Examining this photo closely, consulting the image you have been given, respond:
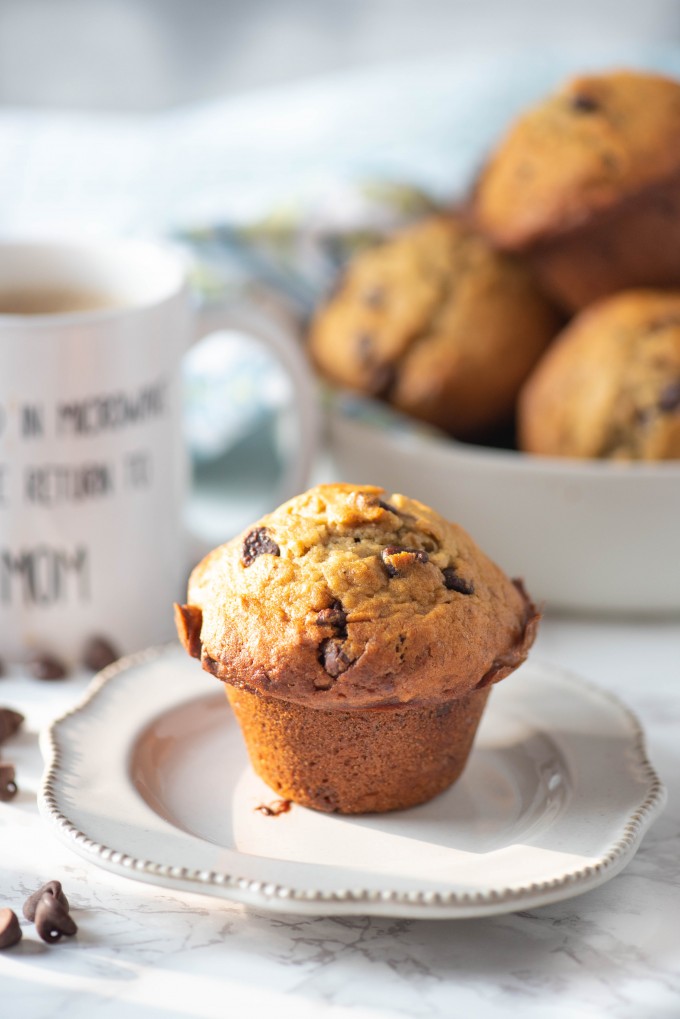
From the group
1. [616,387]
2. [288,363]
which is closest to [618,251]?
[616,387]

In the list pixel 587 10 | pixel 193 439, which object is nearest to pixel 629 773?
pixel 193 439

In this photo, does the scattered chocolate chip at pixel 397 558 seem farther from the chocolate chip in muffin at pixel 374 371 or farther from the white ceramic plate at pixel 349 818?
the chocolate chip in muffin at pixel 374 371

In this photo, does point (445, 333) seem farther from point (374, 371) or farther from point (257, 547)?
point (257, 547)

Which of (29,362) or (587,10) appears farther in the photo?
(587,10)

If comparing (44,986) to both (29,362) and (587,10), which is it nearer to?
(29,362)

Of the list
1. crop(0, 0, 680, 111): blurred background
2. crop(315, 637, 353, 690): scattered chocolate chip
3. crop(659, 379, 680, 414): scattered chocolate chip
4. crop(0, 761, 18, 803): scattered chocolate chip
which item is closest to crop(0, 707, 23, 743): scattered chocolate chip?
crop(0, 761, 18, 803): scattered chocolate chip

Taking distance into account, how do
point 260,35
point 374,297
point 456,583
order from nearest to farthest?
point 456,583, point 374,297, point 260,35
